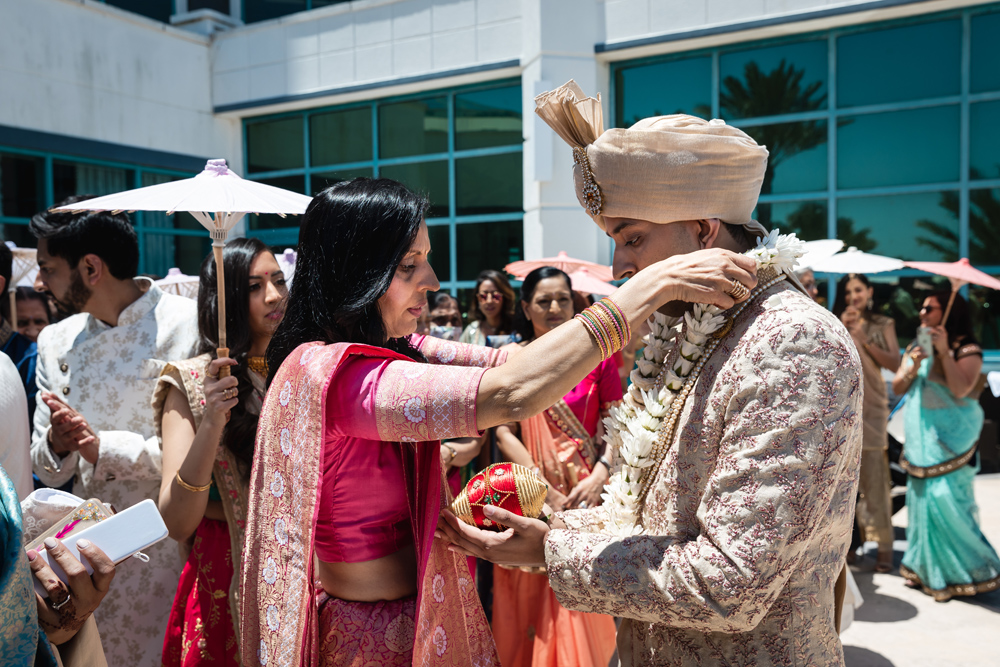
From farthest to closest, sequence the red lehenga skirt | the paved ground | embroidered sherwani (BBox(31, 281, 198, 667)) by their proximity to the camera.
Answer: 1. the paved ground
2. embroidered sherwani (BBox(31, 281, 198, 667))
3. the red lehenga skirt

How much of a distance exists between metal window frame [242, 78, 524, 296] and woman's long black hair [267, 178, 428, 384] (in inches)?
314

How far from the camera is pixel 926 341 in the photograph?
5.33 m

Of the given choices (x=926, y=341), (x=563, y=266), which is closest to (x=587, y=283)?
(x=563, y=266)

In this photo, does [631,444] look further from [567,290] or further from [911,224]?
[911,224]

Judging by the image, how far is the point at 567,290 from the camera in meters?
4.49

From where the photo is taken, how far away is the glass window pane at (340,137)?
10719mm

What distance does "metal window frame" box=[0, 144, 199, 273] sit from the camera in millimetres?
9195

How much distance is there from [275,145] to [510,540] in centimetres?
1085

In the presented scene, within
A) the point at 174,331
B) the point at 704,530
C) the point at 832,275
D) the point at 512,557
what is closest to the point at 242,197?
the point at 174,331

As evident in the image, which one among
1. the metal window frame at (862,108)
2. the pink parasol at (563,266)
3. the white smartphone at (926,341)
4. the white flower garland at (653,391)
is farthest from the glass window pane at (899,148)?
the white flower garland at (653,391)

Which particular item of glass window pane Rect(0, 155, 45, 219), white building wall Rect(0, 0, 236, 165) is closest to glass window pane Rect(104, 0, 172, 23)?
white building wall Rect(0, 0, 236, 165)

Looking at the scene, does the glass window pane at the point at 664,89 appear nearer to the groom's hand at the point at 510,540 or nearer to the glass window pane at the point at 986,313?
the glass window pane at the point at 986,313

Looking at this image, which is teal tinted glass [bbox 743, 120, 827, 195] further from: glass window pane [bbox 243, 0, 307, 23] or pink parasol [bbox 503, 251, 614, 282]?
glass window pane [bbox 243, 0, 307, 23]

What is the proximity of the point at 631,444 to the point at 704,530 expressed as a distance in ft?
0.98
